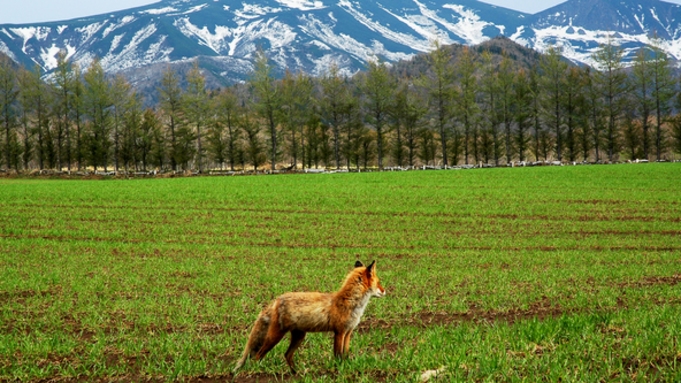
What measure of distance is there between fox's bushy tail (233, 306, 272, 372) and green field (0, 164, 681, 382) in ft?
1.35

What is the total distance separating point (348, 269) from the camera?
58.2ft

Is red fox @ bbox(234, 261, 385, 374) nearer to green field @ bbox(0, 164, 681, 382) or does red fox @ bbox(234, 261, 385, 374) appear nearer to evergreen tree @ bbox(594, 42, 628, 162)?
green field @ bbox(0, 164, 681, 382)

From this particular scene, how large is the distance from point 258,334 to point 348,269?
11.0 meters

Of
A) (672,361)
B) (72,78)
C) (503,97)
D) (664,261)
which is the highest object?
(72,78)

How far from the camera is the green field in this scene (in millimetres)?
7262

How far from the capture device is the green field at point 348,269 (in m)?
7.26

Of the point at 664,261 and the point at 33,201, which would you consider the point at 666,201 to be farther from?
the point at 33,201

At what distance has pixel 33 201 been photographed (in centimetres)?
3903

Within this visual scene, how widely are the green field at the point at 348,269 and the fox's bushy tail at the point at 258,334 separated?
0.41 metres

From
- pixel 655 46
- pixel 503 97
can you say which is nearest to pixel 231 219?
pixel 503 97

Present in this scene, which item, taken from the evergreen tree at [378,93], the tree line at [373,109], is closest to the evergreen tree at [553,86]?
the tree line at [373,109]

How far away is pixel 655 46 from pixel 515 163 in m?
38.0

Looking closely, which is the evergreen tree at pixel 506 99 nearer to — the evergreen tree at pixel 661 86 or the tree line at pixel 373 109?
the tree line at pixel 373 109

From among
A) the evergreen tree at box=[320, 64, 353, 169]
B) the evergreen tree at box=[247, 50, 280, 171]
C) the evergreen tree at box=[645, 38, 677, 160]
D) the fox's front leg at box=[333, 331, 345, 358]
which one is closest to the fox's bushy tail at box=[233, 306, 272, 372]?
the fox's front leg at box=[333, 331, 345, 358]
